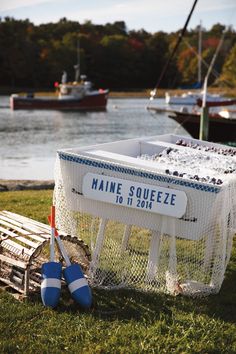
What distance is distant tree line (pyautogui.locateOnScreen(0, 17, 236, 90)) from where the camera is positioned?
309ft

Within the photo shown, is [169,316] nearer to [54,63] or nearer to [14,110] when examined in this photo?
[14,110]

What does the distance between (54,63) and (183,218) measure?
92.2 metres

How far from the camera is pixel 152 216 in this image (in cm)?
539

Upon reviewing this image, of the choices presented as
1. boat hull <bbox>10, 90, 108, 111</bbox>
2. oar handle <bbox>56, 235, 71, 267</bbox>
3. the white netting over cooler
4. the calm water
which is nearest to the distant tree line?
boat hull <bbox>10, 90, 108, 111</bbox>

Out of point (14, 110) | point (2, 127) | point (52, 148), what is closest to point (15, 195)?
point (52, 148)

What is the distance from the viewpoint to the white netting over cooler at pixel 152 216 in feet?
17.2

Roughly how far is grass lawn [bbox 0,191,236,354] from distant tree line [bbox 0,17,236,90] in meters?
84.2

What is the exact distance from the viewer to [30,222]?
5.97 m

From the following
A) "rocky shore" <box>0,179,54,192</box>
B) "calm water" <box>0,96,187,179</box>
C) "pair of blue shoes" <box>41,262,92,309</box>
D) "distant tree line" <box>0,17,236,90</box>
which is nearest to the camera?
"pair of blue shoes" <box>41,262,92,309</box>

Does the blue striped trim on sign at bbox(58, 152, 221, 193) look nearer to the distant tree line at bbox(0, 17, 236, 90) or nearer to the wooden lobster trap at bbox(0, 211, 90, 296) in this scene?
the wooden lobster trap at bbox(0, 211, 90, 296)

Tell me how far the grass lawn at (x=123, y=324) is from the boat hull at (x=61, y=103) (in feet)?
178

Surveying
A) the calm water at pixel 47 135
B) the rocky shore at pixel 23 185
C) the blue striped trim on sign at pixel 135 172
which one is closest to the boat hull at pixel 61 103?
the calm water at pixel 47 135

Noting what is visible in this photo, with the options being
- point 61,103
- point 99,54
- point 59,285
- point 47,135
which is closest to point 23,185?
point 59,285

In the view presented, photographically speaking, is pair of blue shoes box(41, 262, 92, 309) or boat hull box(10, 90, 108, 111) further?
boat hull box(10, 90, 108, 111)
